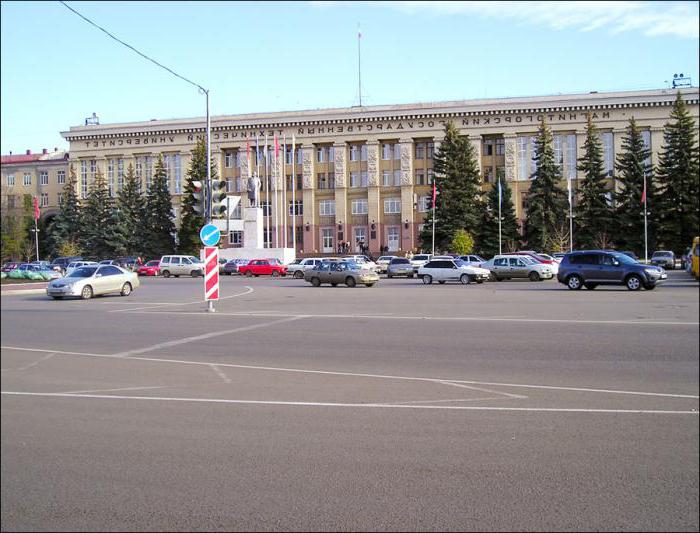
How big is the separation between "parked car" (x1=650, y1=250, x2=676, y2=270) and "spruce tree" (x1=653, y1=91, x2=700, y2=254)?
4.5 inches

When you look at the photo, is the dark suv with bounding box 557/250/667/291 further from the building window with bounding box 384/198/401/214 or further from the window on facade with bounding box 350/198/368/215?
the window on facade with bounding box 350/198/368/215

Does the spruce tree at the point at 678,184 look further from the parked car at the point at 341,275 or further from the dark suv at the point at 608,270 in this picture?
the parked car at the point at 341,275

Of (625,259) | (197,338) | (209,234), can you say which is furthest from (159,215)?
(197,338)

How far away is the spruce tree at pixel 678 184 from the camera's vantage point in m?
3.84

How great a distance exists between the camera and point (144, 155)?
457cm

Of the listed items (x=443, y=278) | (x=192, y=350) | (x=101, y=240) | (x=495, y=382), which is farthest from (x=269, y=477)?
(x=443, y=278)

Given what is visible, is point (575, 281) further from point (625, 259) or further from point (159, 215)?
point (159, 215)

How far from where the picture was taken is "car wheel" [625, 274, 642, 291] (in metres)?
4.95

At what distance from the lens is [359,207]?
5309cm

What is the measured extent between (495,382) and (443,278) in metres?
19.1

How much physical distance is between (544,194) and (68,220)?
3.35m

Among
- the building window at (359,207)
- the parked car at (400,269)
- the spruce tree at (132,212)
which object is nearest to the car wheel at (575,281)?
the spruce tree at (132,212)

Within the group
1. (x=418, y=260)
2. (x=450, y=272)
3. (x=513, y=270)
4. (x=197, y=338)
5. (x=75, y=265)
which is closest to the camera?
(x=75, y=265)

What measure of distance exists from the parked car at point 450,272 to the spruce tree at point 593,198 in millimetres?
19617
